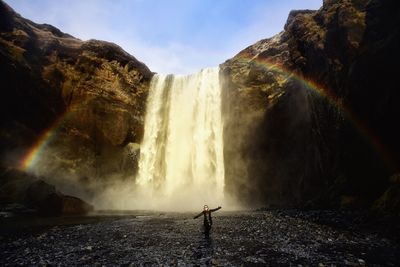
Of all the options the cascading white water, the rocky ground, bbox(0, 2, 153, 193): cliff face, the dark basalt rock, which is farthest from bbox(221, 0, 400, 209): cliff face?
the dark basalt rock

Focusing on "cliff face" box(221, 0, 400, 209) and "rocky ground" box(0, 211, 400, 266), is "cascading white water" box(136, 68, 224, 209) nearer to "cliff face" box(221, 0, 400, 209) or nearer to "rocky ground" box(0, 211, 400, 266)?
"cliff face" box(221, 0, 400, 209)

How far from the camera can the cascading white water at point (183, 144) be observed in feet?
124

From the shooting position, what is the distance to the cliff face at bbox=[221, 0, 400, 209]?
17297mm

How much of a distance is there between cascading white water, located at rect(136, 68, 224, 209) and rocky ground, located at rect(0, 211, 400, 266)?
734 inches

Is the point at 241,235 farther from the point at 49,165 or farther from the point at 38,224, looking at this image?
the point at 49,165

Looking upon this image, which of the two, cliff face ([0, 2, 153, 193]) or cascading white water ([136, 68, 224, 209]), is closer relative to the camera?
cliff face ([0, 2, 153, 193])

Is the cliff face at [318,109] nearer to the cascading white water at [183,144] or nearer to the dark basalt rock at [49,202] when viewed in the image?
the cascading white water at [183,144]

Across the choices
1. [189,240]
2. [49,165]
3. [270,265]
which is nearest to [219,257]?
[270,265]

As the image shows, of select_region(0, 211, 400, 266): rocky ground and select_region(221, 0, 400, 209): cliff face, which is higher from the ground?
select_region(221, 0, 400, 209): cliff face

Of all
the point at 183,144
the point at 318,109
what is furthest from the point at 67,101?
the point at 318,109

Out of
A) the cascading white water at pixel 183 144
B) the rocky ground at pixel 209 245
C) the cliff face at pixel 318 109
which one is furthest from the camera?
the cascading white water at pixel 183 144

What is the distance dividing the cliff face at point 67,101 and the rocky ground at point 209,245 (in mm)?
20983

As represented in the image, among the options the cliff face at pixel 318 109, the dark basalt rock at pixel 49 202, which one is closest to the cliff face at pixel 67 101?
the dark basalt rock at pixel 49 202

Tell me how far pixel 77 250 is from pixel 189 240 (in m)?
4.74
